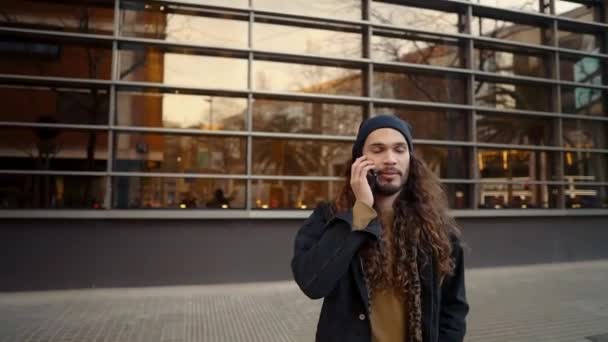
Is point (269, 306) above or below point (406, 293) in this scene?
below

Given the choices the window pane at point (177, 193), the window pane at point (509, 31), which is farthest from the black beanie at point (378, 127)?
the window pane at point (509, 31)

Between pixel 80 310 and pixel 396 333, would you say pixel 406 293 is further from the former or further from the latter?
pixel 80 310

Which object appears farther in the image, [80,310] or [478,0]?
[478,0]

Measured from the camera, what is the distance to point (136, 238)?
24.3 ft

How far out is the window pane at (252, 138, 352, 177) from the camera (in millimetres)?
8461

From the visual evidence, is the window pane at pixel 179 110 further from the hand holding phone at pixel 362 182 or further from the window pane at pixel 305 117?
the hand holding phone at pixel 362 182

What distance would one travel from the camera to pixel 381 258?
2090mm

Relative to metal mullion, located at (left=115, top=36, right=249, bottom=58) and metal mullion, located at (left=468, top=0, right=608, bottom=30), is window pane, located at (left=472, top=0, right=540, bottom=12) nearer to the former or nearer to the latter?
metal mullion, located at (left=468, top=0, right=608, bottom=30)

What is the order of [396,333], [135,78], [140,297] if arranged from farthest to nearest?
[135,78], [140,297], [396,333]

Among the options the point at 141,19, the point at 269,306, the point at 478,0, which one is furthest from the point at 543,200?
the point at 141,19

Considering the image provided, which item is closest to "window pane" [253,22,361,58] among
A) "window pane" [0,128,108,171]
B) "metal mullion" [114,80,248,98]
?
"metal mullion" [114,80,248,98]

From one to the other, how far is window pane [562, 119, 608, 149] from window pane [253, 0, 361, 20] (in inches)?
244

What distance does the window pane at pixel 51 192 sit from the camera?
7.18 m

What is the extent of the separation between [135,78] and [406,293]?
745 centimetres
